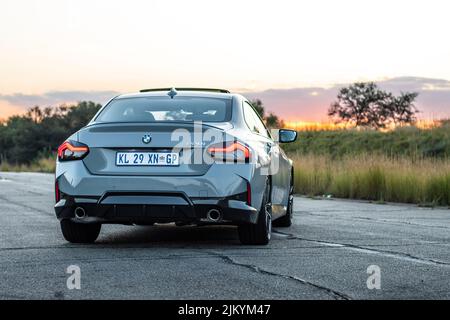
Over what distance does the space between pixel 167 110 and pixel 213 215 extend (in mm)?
1422

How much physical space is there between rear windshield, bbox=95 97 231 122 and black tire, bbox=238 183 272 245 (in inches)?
→ 37.4

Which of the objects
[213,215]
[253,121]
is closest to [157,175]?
[213,215]

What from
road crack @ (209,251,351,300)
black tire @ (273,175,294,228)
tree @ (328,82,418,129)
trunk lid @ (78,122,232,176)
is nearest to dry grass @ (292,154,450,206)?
black tire @ (273,175,294,228)

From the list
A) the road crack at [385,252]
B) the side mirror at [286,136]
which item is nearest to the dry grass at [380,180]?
the side mirror at [286,136]

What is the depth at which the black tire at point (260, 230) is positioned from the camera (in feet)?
29.5

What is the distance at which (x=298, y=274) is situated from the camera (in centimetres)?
709

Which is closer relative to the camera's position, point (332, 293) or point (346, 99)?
point (332, 293)

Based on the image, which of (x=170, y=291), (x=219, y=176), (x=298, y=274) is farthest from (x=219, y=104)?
(x=170, y=291)

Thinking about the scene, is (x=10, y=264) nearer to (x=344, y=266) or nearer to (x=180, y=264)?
(x=180, y=264)

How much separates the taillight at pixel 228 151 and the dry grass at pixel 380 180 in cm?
1015

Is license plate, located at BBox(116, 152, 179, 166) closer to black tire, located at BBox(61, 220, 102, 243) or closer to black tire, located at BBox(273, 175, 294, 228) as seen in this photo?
black tire, located at BBox(61, 220, 102, 243)

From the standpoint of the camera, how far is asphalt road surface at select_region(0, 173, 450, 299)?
627 cm

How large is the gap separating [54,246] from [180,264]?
80.4 inches

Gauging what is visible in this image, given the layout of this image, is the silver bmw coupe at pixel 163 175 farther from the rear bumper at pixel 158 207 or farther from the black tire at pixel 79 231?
the black tire at pixel 79 231
